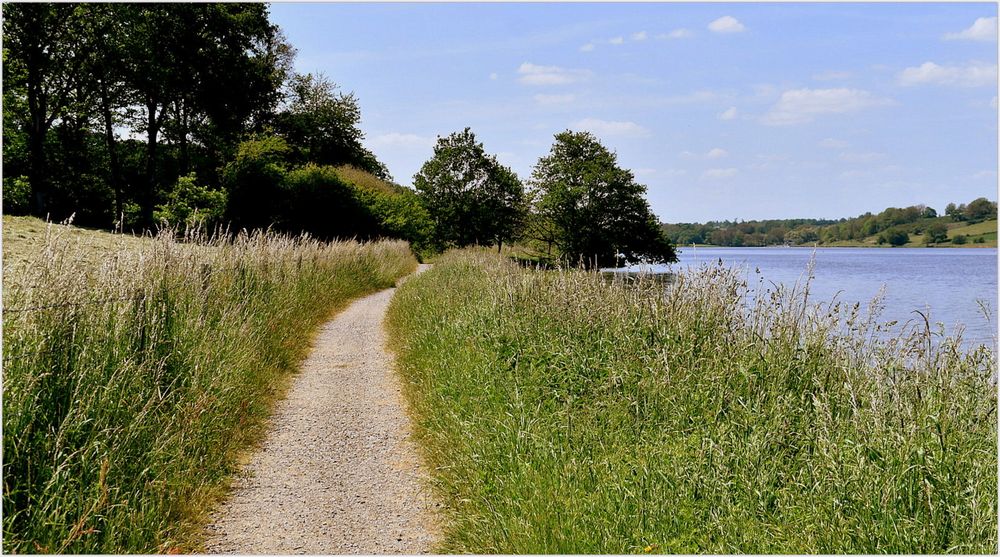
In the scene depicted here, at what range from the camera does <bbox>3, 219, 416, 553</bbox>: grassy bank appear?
381 cm

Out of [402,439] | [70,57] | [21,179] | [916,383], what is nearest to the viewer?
[916,383]

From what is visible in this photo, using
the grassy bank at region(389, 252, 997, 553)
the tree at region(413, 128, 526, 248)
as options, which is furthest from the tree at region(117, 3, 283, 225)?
the grassy bank at region(389, 252, 997, 553)

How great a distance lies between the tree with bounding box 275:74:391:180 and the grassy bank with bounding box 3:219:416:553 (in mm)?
38974

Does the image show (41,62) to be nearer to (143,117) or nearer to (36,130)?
(36,130)

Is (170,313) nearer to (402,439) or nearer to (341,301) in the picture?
(402,439)

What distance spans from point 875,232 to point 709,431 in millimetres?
69438

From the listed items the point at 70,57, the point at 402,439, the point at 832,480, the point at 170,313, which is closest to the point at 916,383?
the point at 832,480

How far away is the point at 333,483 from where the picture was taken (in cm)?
552

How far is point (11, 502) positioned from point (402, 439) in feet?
11.5

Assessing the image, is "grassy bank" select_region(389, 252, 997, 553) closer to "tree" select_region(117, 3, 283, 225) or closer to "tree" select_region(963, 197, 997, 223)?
"tree" select_region(963, 197, 997, 223)

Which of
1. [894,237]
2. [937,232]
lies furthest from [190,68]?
[894,237]

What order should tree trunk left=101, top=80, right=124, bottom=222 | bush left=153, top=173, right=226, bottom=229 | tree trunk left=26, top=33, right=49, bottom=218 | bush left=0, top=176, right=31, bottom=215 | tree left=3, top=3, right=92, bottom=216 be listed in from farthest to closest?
tree trunk left=101, top=80, right=124, bottom=222 → bush left=153, top=173, right=226, bottom=229 → tree trunk left=26, top=33, right=49, bottom=218 → tree left=3, top=3, right=92, bottom=216 → bush left=0, top=176, right=31, bottom=215

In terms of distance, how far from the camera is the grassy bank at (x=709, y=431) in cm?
359

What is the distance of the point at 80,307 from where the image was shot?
4785 millimetres
